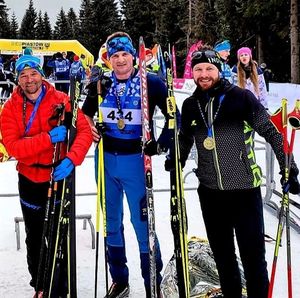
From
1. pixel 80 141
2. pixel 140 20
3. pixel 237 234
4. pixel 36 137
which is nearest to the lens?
pixel 237 234

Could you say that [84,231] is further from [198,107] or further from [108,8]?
[108,8]

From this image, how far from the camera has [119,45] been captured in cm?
315

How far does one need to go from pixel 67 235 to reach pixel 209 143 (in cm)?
113

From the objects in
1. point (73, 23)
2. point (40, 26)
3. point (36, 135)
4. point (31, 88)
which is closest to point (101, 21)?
point (40, 26)

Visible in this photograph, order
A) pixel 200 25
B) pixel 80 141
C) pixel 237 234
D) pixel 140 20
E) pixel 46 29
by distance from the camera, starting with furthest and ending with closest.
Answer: pixel 46 29
pixel 140 20
pixel 200 25
pixel 80 141
pixel 237 234

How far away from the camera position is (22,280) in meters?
3.86

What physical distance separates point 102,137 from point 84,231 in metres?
2.02

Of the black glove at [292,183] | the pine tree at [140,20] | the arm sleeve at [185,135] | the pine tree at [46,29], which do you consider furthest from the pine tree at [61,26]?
the black glove at [292,183]

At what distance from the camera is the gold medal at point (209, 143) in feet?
9.29

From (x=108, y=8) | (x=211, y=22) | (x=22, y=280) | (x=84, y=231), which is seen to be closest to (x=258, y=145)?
(x=84, y=231)

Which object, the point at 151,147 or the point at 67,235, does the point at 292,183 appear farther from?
the point at 67,235

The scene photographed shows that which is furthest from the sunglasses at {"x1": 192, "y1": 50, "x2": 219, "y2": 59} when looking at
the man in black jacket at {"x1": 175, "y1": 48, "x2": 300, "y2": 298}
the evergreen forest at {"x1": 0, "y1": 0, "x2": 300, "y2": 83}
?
the evergreen forest at {"x1": 0, "y1": 0, "x2": 300, "y2": 83}

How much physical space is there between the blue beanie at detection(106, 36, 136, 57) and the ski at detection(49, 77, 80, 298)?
318 millimetres

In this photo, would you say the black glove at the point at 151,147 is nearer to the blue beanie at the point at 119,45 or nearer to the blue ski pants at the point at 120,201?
the blue ski pants at the point at 120,201
